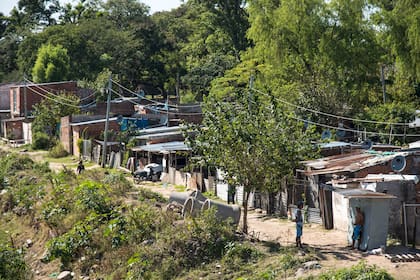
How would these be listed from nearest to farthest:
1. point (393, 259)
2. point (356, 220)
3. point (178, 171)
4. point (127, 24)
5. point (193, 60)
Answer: point (393, 259) < point (356, 220) < point (178, 171) < point (193, 60) < point (127, 24)

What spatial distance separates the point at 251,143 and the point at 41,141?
24.5 metres

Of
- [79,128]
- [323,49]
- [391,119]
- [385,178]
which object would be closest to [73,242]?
[385,178]

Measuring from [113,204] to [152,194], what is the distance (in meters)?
2.40

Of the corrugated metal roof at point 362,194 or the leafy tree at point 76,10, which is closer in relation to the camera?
the corrugated metal roof at point 362,194

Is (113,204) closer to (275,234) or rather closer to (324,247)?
(275,234)

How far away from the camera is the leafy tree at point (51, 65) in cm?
5172

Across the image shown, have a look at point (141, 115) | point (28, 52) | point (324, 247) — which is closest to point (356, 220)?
point (324, 247)

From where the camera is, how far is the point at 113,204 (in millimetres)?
20172

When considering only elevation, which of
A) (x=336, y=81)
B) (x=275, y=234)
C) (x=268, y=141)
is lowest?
(x=275, y=234)

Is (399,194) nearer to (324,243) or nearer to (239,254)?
(324,243)

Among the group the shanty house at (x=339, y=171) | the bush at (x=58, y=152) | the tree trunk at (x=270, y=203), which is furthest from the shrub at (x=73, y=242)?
the bush at (x=58, y=152)

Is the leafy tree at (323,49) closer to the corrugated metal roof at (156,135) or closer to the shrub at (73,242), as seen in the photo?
the corrugated metal roof at (156,135)

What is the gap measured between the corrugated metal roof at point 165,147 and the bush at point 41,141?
33.8 feet

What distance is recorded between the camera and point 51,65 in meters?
51.5
